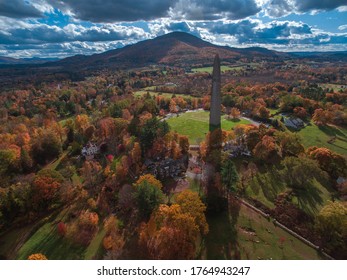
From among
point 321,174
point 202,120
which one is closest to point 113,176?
point 321,174

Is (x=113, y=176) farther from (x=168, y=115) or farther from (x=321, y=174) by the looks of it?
(x=168, y=115)

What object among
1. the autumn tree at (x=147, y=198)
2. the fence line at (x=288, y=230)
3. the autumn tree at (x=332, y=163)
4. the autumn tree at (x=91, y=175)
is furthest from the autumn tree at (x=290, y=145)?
the autumn tree at (x=91, y=175)

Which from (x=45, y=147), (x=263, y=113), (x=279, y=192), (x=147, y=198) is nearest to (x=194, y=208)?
(x=147, y=198)

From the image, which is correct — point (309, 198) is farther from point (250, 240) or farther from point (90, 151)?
point (90, 151)

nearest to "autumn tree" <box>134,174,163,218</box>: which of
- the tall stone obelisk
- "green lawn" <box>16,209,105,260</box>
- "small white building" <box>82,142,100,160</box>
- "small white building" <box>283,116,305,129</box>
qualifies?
"green lawn" <box>16,209,105,260</box>

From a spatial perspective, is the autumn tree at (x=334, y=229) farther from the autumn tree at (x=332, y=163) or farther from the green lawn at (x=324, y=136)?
the green lawn at (x=324, y=136)
